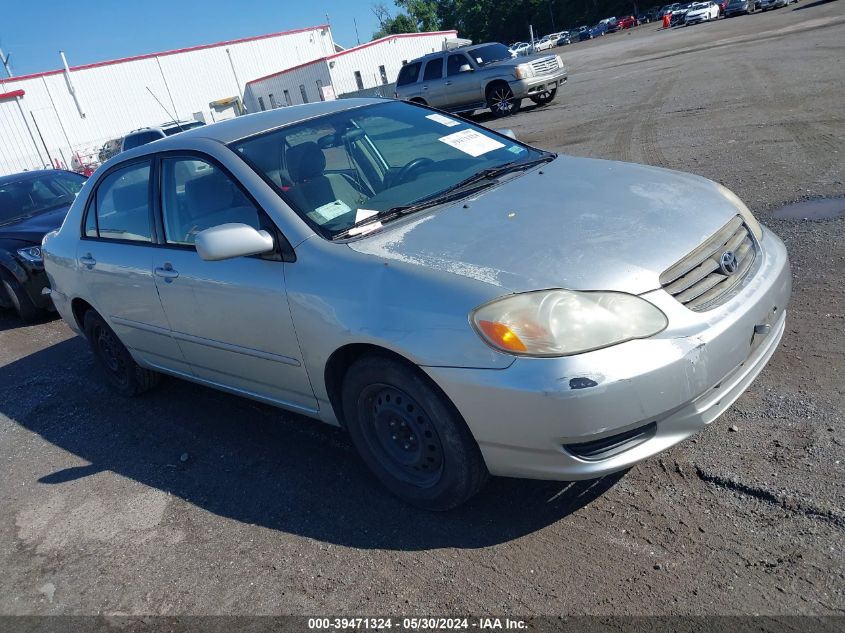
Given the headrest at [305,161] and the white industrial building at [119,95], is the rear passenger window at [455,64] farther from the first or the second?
the white industrial building at [119,95]

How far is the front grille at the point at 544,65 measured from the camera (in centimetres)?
1855

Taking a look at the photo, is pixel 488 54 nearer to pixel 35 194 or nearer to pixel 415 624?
pixel 35 194

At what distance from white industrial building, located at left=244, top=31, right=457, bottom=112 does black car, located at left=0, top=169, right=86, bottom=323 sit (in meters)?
32.4

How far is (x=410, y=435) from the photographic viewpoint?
9.97ft

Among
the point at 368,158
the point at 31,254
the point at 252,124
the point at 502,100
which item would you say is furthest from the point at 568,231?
the point at 502,100

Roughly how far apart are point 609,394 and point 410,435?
3.16ft

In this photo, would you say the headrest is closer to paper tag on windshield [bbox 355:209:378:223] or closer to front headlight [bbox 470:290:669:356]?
paper tag on windshield [bbox 355:209:378:223]

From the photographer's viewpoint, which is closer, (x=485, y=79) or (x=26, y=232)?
(x=26, y=232)

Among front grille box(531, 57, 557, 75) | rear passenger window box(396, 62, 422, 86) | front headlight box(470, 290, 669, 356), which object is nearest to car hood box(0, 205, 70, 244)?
front headlight box(470, 290, 669, 356)

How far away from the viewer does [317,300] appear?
3070 millimetres

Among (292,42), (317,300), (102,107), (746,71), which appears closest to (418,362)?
(317,300)

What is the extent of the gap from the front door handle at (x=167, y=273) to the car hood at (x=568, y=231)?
52.2 inches

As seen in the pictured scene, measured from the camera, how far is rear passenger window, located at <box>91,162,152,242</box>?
168 inches

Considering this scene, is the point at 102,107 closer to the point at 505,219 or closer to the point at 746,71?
the point at 746,71
